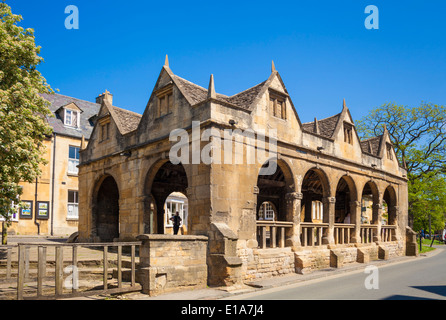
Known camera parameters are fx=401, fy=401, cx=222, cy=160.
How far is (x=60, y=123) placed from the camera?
95.6 ft

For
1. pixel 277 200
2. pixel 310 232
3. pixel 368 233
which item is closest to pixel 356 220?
pixel 368 233


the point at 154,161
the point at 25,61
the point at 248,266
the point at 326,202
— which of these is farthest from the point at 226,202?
the point at 25,61

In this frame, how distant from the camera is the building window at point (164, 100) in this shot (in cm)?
1452

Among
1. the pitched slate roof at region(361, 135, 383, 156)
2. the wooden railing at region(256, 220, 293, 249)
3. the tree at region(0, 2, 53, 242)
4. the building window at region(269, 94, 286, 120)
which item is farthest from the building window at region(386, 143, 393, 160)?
the tree at region(0, 2, 53, 242)

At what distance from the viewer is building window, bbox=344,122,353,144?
19.2 meters

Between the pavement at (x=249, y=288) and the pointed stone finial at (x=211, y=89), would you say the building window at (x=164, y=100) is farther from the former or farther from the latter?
the pavement at (x=249, y=288)

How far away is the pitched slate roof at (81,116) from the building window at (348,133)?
17.8m

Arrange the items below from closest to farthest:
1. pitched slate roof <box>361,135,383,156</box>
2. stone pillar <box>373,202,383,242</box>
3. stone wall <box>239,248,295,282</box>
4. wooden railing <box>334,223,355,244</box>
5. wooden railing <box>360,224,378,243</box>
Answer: stone wall <box>239,248,295,282</box>
wooden railing <box>334,223,355,244</box>
wooden railing <box>360,224,378,243</box>
stone pillar <box>373,202,383,242</box>
pitched slate roof <box>361,135,383,156</box>

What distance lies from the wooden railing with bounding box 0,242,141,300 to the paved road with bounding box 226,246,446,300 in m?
3.19

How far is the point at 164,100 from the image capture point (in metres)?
14.9

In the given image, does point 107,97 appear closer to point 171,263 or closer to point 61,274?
point 171,263

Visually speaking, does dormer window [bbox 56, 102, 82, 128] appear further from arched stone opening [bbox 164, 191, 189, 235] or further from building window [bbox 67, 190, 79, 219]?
arched stone opening [bbox 164, 191, 189, 235]

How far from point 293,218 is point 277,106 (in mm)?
4278

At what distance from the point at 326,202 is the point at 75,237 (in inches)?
464
